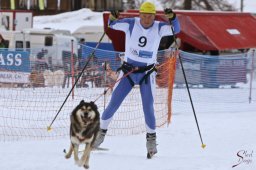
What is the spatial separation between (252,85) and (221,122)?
5.21 m

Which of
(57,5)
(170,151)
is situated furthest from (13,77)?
(57,5)

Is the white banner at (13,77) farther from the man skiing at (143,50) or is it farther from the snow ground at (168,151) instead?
the man skiing at (143,50)

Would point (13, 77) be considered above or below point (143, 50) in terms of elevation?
below

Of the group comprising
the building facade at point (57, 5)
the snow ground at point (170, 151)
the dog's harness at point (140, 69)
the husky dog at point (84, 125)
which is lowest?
the building facade at point (57, 5)

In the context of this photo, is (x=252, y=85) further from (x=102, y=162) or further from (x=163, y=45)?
(x=102, y=162)

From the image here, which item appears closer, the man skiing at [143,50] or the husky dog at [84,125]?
the husky dog at [84,125]

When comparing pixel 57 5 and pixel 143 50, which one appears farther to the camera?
pixel 57 5

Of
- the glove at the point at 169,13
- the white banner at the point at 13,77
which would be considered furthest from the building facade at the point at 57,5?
the glove at the point at 169,13

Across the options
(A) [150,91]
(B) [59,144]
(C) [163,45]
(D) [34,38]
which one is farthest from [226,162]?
(D) [34,38]

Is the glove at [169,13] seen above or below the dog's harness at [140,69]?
above

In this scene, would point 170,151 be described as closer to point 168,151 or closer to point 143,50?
point 168,151

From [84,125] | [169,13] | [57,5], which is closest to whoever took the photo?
[84,125]

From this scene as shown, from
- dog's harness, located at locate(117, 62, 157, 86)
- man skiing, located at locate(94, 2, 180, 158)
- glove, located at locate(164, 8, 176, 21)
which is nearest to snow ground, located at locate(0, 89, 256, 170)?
man skiing, located at locate(94, 2, 180, 158)

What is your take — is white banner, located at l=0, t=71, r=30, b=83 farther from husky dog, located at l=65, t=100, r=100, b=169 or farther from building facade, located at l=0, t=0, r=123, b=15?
building facade, located at l=0, t=0, r=123, b=15
